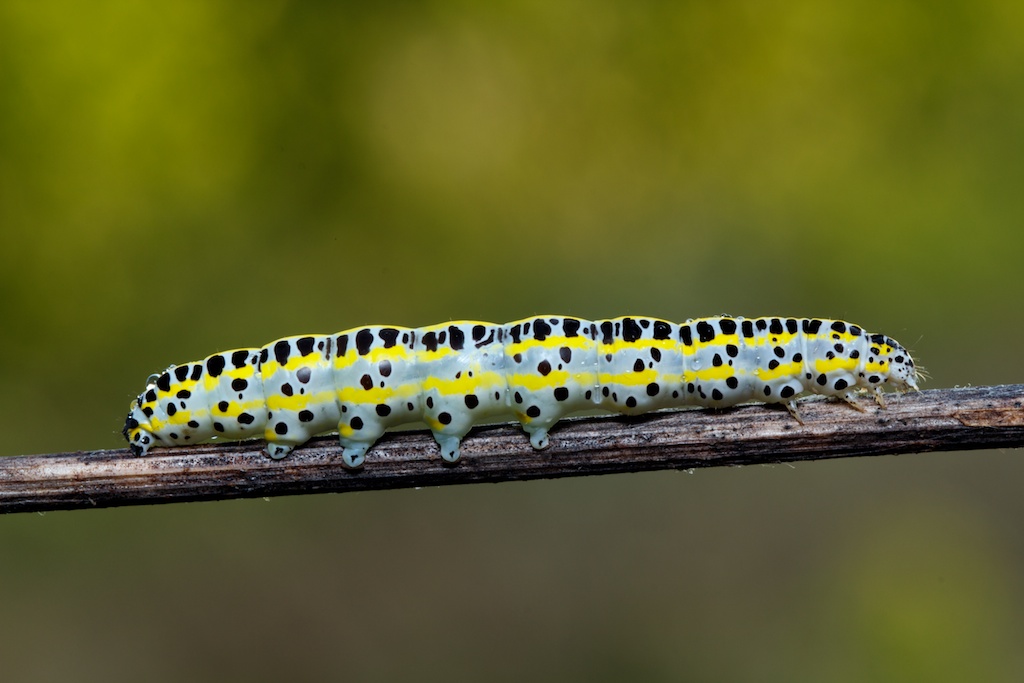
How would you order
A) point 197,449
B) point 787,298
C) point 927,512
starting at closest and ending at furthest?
point 197,449 < point 927,512 < point 787,298

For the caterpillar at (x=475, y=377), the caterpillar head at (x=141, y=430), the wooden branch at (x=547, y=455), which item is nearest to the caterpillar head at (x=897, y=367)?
the caterpillar at (x=475, y=377)

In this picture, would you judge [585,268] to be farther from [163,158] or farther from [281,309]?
[163,158]

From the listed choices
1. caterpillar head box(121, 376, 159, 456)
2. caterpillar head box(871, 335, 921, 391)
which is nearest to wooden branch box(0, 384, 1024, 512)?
caterpillar head box(121, 376, 159, 456)

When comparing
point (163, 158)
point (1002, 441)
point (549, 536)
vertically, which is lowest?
point (549, 536)

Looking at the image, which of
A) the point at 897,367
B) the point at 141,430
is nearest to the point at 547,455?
the point at 897,367

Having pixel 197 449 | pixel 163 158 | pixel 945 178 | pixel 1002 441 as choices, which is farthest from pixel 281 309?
pixel 945 178

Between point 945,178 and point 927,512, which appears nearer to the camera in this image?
point 927,512

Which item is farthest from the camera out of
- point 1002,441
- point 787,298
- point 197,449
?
point 787,298
